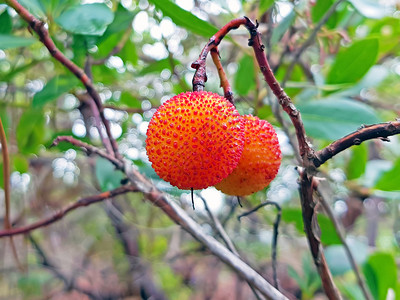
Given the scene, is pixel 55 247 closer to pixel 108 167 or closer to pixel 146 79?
pixel 146 79

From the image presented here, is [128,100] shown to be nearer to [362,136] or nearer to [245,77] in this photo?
[245,77]

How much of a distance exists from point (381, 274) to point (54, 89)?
0.99 metres

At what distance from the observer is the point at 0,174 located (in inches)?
48.9

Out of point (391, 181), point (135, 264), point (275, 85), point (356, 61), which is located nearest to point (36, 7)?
point (275, 85)

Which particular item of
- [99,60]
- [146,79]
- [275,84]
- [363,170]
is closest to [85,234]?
[146,79]

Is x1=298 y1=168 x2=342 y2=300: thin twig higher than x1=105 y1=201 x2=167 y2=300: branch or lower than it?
higher

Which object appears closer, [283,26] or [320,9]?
[283,26]

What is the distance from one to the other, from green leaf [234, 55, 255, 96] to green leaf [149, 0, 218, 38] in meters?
0.48

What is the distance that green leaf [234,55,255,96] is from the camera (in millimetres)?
1191

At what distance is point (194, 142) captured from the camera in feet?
1.82

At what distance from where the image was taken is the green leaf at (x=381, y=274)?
107 cm

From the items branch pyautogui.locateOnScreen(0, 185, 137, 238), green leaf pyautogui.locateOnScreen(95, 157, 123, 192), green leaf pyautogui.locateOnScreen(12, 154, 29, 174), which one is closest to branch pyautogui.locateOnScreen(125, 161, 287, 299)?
branch pyautogui.locateOnScreen(0, 185, 137, 238)

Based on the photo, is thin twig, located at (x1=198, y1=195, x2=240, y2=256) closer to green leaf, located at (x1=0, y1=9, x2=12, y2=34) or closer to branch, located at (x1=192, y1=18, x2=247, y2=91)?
branch, located at (x1=192, y1=18, x2=247, y2=91)

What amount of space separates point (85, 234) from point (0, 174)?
5.79ft
